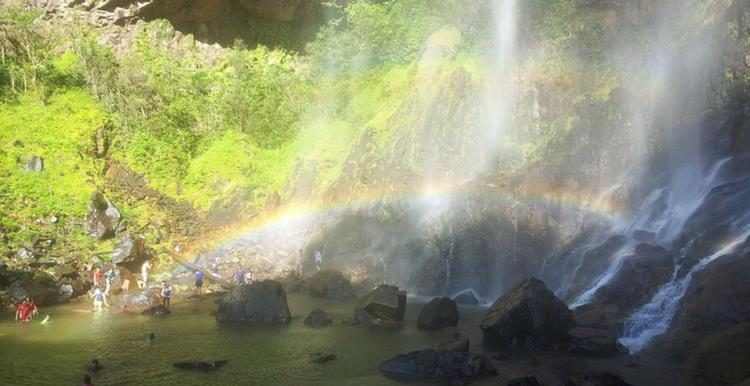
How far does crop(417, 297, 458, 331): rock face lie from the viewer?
28203mm

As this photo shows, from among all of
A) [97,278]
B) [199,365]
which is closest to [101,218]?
[97,278]

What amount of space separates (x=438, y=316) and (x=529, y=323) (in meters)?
4.95

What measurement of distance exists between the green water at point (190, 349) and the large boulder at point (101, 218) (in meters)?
10.6

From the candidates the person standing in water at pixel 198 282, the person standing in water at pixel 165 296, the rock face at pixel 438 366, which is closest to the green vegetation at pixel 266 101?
the person standing in water at pixel 198 282

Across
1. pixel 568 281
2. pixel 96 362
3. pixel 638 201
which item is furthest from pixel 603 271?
pixel 96 362

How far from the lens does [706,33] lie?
3903 centimetres

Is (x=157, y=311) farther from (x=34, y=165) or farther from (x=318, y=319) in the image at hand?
(x=34, y=165)

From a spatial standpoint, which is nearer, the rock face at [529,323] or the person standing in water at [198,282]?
the rock face at [529,323]

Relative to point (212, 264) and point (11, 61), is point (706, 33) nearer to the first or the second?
point (212, 264)

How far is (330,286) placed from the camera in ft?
125

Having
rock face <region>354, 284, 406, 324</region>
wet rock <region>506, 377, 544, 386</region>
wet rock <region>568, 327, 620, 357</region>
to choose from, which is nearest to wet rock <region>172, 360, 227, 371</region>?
rock face <region>354, 284, 406, 324</region>

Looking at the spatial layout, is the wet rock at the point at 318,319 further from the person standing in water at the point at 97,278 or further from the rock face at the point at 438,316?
the person standing in water at the point at 97,278

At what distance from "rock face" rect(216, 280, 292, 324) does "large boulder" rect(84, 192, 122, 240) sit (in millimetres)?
16498

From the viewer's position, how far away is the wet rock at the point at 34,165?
4594cm
